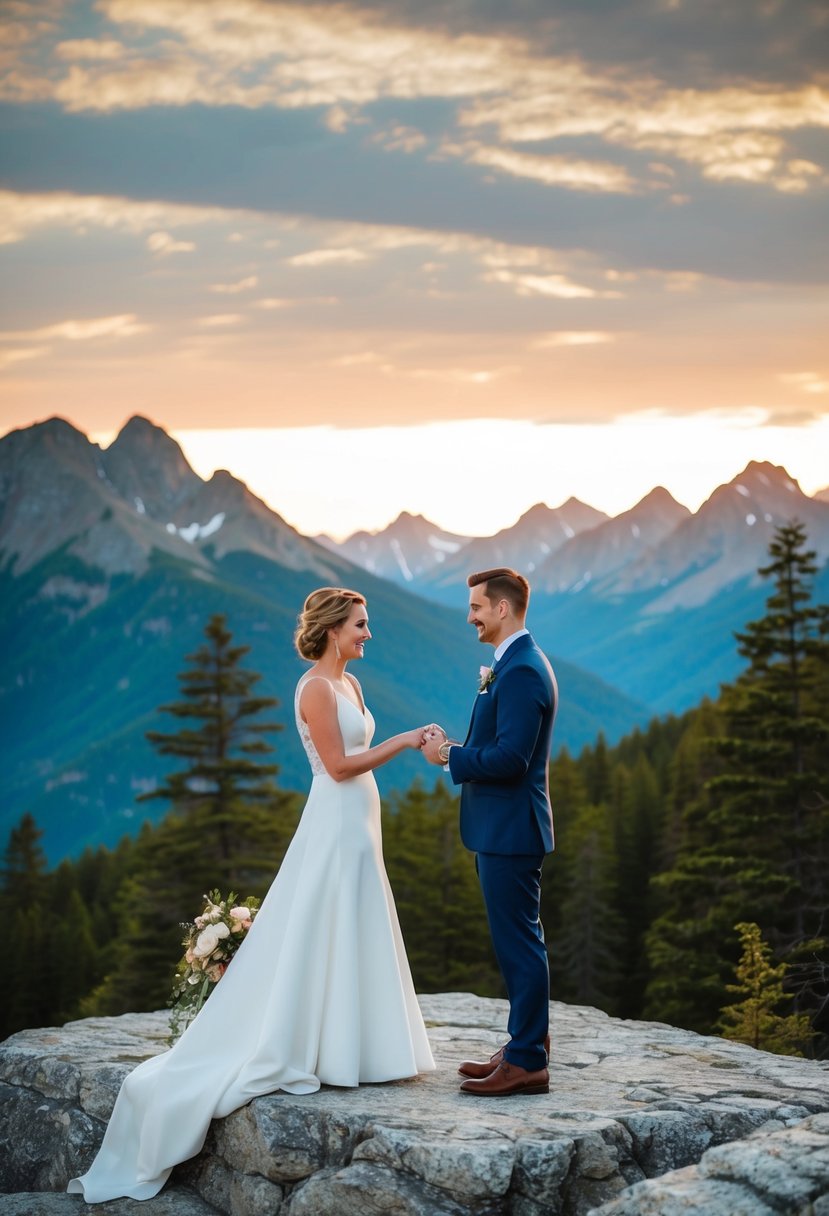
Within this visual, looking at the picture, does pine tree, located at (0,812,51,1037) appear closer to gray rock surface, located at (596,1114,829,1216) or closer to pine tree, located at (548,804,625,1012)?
pine tree, located at (548,804,625,1012)

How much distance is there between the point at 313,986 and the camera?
856cm

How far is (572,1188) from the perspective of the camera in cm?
743

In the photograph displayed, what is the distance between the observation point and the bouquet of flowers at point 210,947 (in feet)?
30.3

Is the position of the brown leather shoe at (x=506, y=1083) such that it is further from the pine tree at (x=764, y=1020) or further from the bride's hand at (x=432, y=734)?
the pine tree at (x=764, y=1020)

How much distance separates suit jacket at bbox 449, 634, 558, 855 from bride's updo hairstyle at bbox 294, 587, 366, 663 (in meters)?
1.24

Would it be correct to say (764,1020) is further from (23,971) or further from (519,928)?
(23,971)

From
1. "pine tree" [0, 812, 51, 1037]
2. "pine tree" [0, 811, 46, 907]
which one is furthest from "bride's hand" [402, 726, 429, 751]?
"pine tree" [0, 811, 46, 907]

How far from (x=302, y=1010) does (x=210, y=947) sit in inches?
40.4

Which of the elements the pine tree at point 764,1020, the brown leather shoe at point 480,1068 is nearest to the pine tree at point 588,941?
the pine tree at point 764,1020

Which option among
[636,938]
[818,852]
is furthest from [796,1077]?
[636,938]

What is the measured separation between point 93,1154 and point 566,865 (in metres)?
44.6

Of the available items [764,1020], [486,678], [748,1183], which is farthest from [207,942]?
[764,1020]

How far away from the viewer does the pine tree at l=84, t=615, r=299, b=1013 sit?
33.7m

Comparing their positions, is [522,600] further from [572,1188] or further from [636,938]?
[636,938]
